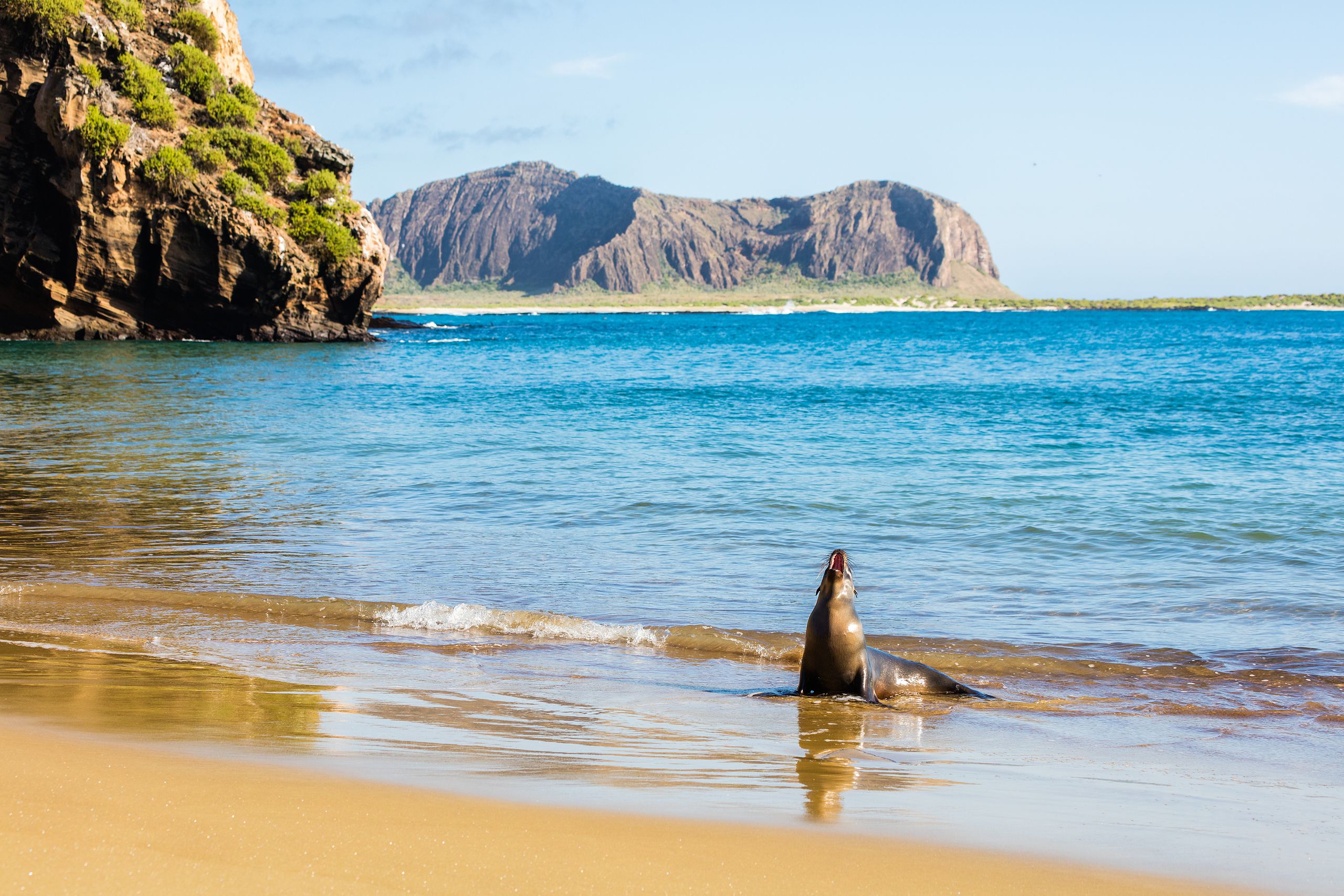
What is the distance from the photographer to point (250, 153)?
5059 cm

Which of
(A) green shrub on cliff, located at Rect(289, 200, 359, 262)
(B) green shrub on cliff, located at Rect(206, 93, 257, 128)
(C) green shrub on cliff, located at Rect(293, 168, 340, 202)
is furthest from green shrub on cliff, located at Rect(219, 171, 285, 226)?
(B) green shrub on cliff, located at Rect(206, 93, 257, 128)

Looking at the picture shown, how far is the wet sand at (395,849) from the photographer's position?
10.1 ft

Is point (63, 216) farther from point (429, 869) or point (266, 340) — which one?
point (429, 869)

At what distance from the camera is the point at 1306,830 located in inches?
162

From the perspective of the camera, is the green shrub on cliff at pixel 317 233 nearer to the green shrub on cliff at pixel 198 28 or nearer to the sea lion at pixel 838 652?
the green shrub on cliff at pixel 198 28

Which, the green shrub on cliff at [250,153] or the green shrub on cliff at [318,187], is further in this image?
the green shrub on cliff at [318,187]

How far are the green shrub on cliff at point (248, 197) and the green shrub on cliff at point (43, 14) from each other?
906 centimetres

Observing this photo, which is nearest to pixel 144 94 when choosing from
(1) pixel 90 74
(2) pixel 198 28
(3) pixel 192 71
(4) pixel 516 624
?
(1) pixel 90 74

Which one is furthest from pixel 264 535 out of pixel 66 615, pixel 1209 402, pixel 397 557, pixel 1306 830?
pixel 1209 402

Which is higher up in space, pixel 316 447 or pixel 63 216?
pixel 63 216

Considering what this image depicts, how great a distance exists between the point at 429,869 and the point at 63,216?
169 feet

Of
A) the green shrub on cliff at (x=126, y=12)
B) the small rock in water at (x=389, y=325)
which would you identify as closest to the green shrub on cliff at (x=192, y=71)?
the green shrub on cliff at (x=126, y=12)

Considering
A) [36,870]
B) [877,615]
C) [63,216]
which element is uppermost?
[63,216]

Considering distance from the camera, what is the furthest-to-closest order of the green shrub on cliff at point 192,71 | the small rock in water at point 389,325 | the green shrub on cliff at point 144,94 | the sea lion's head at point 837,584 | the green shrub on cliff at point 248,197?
the small rock in water at point 389,325 < the green shrub on cliff at point 192,71 < the green shrub on cliff at point 248,197 < the green shrub on cliff at point 144,94 < the sea lion's head at point 837,584
